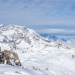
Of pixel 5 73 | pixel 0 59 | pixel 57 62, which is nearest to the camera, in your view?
pixel 5 73

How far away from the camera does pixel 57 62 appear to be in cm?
5388

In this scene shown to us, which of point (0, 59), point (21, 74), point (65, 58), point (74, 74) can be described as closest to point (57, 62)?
point (65, 58)

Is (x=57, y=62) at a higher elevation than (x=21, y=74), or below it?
below

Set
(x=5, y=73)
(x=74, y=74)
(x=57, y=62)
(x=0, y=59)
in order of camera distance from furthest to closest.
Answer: (x=57, y=62), (x=74, y=74), (x=0, y=59), (x=5, y=73)

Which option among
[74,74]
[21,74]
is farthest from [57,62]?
[21,74]

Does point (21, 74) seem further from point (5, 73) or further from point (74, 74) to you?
point (74, 74)

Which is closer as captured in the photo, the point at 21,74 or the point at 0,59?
the point at 21,74

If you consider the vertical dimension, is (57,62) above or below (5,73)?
below

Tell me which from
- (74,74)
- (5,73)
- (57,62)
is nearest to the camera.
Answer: (5,73)

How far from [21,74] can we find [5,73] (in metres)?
1.52

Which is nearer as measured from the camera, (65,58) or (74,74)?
(74,74)

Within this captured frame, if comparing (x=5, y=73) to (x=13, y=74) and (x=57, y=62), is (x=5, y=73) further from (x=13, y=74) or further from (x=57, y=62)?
(x=57, y=62)

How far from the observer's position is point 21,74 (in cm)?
1088

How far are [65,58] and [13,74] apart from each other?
49.3 meters
